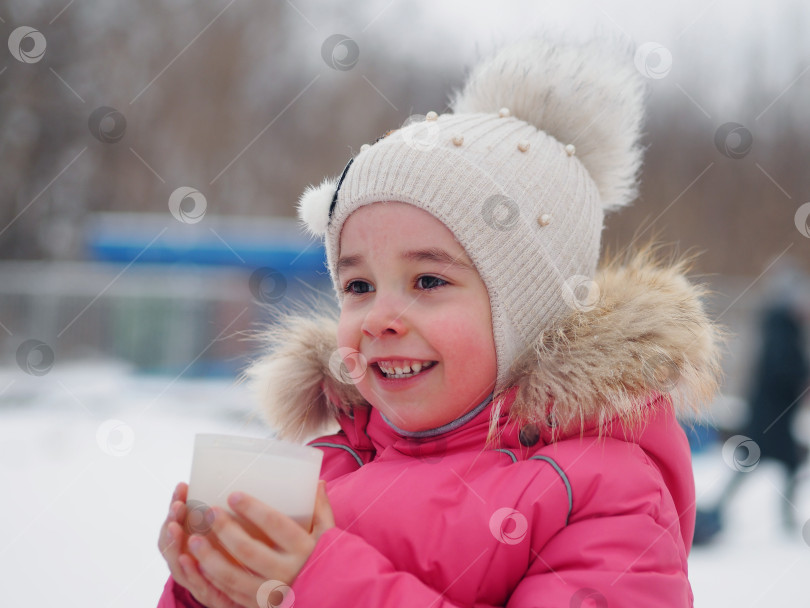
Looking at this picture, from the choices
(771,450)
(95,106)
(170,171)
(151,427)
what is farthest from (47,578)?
(170,171)

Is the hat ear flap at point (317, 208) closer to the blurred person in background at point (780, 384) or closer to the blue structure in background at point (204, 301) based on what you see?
the blurred person in background at point (780, 384)

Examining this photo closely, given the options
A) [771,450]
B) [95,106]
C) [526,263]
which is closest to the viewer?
[526,263]

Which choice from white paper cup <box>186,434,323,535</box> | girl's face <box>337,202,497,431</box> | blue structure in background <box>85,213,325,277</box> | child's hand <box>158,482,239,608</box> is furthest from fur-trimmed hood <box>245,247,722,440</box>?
blue structure in background <box>85,213,325,277</box>

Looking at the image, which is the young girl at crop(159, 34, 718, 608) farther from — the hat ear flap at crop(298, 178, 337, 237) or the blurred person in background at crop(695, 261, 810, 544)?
the blurred person in background at crop(695, 261, 810, 544)

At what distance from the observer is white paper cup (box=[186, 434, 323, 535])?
112 centimetres

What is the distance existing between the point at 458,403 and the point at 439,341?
5.6 inches

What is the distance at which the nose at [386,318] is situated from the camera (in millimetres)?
1423

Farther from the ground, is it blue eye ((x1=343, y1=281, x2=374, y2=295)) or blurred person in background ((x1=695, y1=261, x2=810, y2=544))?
blurred person in background ((x1=695, y1=261, x2=810, y2=544))

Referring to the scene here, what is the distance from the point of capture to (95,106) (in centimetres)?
1708

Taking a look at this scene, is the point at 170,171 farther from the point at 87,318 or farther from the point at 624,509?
the point at 624,509

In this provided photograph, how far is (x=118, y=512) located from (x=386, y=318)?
286cm

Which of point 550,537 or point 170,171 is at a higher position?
point 170,171

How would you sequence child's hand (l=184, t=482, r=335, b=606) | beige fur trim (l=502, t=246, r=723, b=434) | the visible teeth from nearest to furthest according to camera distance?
1. child's hand (l=184, t=482, r=335, b=606)
2. beige fur trim (l=502, t=246, r=723, b=434)
3. the visible teeth

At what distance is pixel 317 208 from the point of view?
5.73 feet
